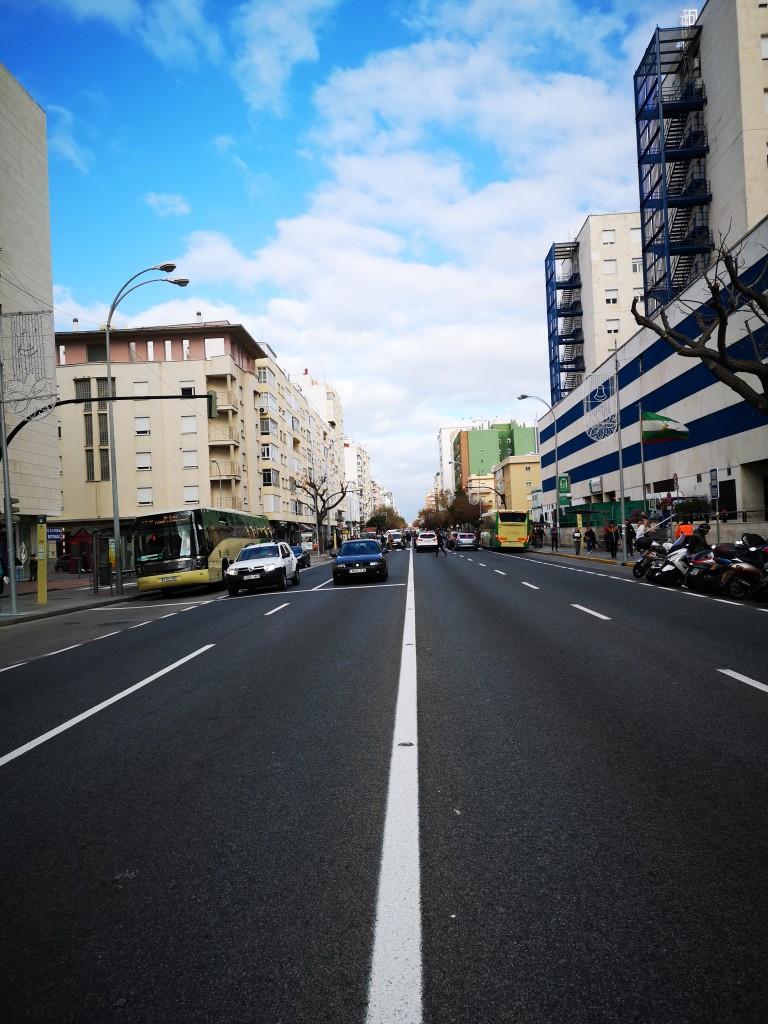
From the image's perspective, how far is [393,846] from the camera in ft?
10.9

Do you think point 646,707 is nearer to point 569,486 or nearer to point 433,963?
point 433,963

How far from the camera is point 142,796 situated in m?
4.20

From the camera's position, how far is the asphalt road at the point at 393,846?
2.32 metres

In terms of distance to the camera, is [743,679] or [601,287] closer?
[743,679]

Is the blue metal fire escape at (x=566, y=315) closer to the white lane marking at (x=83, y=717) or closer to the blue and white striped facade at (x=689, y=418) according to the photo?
the blue and white striped facade at (x=689, y=418)

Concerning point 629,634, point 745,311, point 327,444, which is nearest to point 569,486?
point 745,311

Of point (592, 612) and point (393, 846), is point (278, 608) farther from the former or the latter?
point (393, 846)

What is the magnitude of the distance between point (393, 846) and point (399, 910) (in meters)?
0.57

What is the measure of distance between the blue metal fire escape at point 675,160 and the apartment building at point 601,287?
15639 mm

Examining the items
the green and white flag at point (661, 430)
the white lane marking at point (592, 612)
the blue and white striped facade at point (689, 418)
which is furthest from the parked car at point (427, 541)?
the white lane marking at point (592, 612)

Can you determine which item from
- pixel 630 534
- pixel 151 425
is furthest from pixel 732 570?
pixel 151 425

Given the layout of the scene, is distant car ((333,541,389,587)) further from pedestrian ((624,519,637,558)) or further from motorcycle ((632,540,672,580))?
pedestrian ((624,519,637,558))

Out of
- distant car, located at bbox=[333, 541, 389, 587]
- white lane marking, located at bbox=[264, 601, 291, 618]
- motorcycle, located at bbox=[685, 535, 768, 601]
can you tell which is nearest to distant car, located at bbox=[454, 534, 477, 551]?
distant car, located at bbox=[333, 541, 389, 587]

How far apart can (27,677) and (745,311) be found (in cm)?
3164
